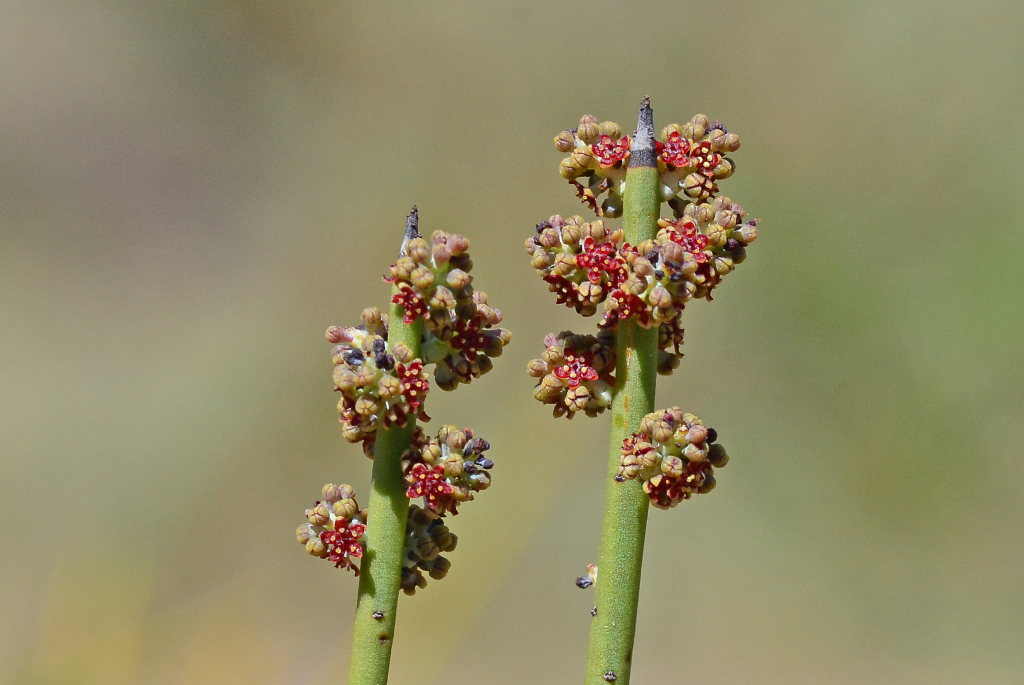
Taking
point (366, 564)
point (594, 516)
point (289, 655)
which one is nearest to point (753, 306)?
point (594, 516)

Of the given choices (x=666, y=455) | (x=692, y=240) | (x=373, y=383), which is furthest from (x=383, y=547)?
(x=692, y=240)

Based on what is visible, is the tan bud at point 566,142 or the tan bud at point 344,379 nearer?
the tan bud at point 344,379

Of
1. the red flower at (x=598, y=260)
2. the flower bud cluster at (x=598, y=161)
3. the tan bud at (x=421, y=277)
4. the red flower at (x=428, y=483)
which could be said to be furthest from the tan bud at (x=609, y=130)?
the red flower at (x=428, y=483)

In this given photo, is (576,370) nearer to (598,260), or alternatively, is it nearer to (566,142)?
(598,260)

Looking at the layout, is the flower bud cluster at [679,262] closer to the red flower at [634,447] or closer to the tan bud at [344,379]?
the red flower at [634,447]

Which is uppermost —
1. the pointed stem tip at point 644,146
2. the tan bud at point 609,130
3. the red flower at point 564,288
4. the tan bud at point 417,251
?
the tan bud at point 609,130

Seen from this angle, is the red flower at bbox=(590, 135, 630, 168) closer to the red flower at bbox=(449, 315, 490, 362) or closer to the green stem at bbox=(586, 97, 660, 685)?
the green stem at bbox=(586, 97, 660, 685)

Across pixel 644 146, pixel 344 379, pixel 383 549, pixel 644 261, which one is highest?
pixel 644 146
